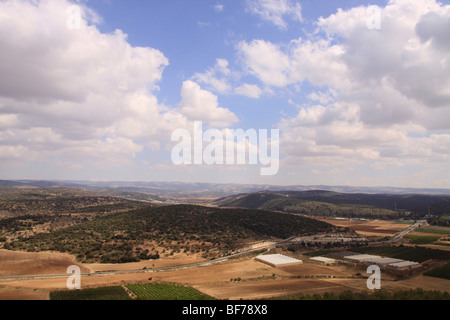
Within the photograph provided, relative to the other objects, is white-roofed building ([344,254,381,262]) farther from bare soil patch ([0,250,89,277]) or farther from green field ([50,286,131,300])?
bare soil patch ([0,250,89,277])

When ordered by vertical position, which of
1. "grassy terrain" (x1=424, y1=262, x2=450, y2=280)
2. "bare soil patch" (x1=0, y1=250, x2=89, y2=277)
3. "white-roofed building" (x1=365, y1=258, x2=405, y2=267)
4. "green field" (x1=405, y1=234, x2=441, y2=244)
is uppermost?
"bare soil patch" (x1=0, y1=250, x2=89, y2=277)

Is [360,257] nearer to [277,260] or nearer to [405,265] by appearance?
[405,265]

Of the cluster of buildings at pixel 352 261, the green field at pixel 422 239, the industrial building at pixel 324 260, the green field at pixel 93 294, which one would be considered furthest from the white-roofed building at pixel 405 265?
the green field at pixel 93 294

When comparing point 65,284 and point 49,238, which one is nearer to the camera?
point 65,284

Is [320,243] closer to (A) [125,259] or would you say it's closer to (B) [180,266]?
(B) [180,266]

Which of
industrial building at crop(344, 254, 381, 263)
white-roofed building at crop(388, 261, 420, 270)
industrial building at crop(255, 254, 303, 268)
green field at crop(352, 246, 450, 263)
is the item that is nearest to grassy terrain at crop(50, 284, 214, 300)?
industrial building at crop(255, 254, 303, 268)

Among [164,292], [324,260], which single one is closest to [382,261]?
[324,260]
